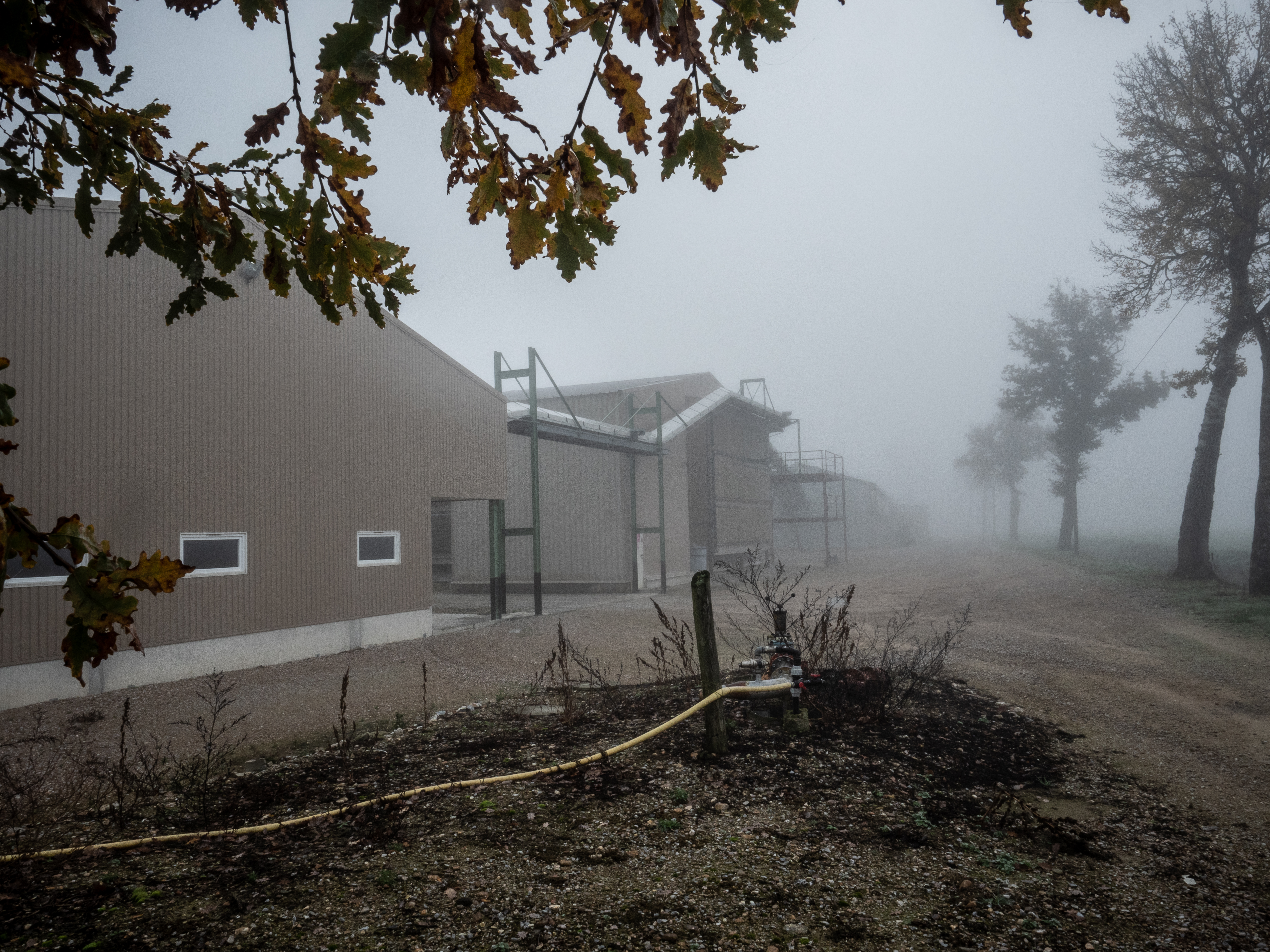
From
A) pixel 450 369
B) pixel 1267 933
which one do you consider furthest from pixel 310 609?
pixel 1267 933

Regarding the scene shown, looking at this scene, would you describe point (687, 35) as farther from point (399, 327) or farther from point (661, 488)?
point (661, 488)

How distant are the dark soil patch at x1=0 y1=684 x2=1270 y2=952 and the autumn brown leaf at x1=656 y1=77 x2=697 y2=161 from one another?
2.76 m

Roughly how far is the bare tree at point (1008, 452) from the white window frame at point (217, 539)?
162 ft

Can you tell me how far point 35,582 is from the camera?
769 cm

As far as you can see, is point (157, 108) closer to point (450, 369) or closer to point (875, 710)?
point (875, 710)

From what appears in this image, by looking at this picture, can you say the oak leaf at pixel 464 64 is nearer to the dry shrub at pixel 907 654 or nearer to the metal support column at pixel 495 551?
the dry shrub at pixel 907 654

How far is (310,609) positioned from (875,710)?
26.7ft

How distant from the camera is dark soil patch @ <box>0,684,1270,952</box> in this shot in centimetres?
292

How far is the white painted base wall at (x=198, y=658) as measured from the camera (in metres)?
7.64

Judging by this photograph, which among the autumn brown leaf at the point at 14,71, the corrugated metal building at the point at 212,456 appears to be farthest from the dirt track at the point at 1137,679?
the corrugated metal building at the point at 212,456

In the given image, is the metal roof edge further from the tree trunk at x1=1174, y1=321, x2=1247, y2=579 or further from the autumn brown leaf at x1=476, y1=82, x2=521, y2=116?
the tree trunk at x1=1174, y1=321, x2=1247, y2=579

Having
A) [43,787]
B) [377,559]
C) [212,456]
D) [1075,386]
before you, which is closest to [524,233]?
[43,787]

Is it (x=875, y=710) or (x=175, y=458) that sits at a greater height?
(x=175, y=458)

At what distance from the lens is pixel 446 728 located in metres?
5.90
